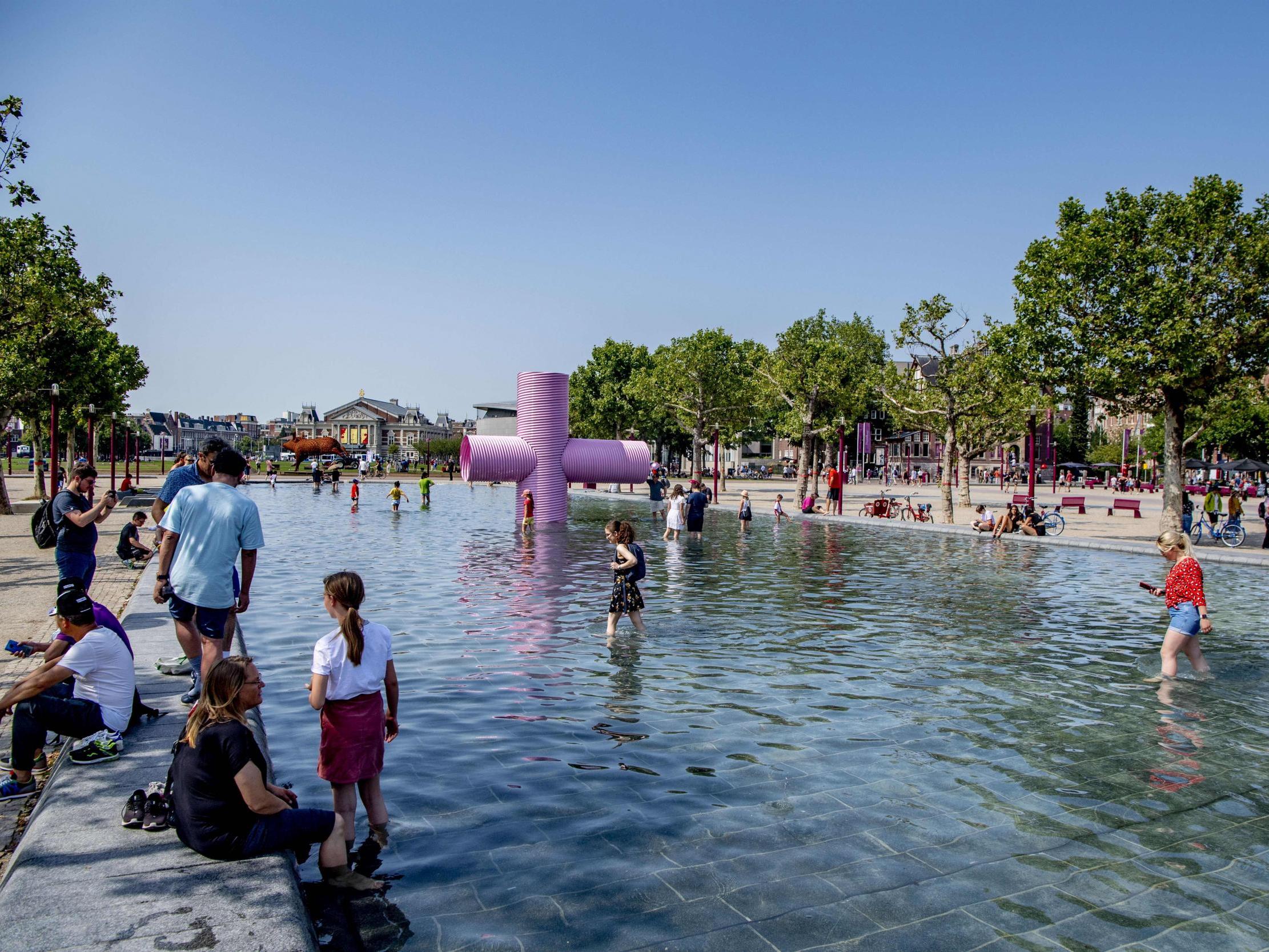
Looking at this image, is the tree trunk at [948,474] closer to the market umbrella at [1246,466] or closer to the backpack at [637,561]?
the market umbrella at [1246,466]

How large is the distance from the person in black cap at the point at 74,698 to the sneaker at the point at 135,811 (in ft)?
3.92

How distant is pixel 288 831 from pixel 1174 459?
2639cm

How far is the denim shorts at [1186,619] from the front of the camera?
356 inches

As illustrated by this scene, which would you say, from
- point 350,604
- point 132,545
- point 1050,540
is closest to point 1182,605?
point 350,604

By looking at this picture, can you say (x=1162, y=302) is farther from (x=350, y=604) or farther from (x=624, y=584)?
(x=350, y=604)

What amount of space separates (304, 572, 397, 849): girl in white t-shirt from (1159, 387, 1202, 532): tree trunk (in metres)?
24.8

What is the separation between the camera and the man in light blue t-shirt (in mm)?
6824

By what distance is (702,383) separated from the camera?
5481 cm

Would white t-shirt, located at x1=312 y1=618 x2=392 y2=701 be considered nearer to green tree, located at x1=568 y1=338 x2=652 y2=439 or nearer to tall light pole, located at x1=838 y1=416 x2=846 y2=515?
tall light pole, located at x1=838 y1=416 x2=846 y2=515

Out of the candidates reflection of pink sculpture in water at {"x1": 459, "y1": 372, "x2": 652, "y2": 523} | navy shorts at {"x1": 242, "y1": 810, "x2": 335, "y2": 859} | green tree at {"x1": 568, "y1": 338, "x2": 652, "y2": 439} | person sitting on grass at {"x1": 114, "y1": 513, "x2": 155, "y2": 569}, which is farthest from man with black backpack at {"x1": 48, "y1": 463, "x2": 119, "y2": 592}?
green tree at {"x1": 568, "y1": 338, "x2": 652, "y2": 439}

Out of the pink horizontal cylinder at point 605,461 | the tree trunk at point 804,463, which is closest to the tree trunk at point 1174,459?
the pink horizontal cylinder at point 605,461

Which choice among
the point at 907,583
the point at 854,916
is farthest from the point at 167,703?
the point at 907,583

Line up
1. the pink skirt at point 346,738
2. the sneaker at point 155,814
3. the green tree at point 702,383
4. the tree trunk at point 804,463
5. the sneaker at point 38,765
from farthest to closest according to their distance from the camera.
Answer: the green tree at point 702,383
the tree trunk at point 804,463
the sneaker at point 38,765
the pink skirt at point 346,738
the sneaker at point 155,814

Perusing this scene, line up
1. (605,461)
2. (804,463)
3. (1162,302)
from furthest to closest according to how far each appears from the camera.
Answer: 1. (804,463)
2. (605,461)
3. (1162,302)
